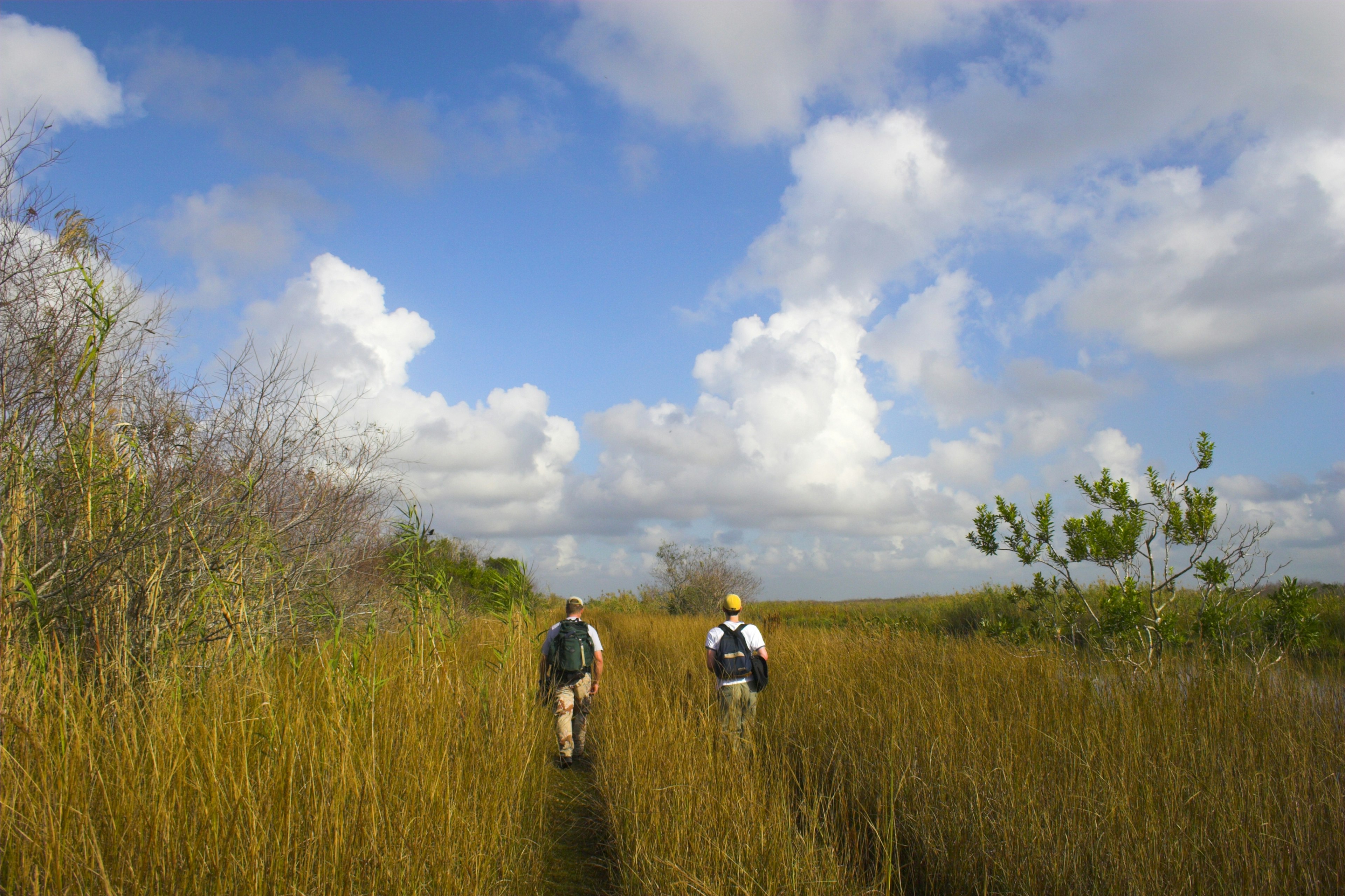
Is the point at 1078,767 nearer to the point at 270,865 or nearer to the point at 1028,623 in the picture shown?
the point at 270,865

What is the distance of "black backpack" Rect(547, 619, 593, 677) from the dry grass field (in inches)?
33.4

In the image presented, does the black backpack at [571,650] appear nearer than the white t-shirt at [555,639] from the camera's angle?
Yes

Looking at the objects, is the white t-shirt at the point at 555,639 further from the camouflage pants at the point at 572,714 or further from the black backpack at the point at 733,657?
the black backpack at the point at 733,657

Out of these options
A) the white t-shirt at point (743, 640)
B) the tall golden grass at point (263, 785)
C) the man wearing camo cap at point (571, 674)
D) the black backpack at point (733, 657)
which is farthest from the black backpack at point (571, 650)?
the tall golden grass at point (263, 785)

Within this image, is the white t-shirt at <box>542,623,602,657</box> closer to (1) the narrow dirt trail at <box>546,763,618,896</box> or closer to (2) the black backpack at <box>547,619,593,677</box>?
(2) the black backpack at <box>547,619,593,677</box>

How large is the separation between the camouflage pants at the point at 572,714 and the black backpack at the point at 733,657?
1.73m

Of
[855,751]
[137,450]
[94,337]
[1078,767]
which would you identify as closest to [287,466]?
[137,450]

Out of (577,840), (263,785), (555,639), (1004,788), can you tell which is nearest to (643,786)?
(577,840)

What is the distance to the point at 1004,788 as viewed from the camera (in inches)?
170

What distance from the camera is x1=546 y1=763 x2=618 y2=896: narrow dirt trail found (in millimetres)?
4633

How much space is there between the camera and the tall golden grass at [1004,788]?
136 inches

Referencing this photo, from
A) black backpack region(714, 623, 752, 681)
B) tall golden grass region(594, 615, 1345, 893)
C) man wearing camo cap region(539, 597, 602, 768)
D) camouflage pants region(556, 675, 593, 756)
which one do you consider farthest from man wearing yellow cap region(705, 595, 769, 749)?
camouflage pants region(556, 675, 593, 756)

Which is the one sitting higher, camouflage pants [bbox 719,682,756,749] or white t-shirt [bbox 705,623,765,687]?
white t-shirt [bbox 705,623,765,687]

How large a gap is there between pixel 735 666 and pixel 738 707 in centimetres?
43
